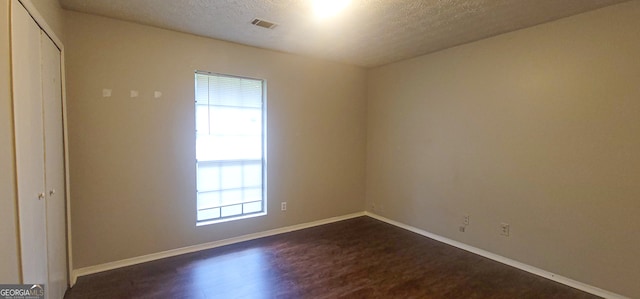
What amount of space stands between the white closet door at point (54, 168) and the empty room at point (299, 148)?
30 millimetres

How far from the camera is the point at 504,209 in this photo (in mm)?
3182

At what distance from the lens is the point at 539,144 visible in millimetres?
2895

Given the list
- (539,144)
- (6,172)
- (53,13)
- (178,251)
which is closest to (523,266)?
(539,144)

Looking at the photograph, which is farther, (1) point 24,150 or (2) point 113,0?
(2) point 113,0

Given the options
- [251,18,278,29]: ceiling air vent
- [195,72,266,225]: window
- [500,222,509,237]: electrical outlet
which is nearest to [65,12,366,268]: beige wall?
[195,72,266,225]: window

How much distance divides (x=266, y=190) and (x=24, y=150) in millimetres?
2591

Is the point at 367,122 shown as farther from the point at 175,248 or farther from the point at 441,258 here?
the point at 175,248

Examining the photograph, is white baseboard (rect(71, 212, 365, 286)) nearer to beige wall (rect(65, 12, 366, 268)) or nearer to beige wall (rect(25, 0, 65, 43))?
beige wall (rect(65, 12, 366, 268))

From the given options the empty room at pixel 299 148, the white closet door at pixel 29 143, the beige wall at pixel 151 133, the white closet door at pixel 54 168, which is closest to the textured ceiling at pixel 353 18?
the empty room at pixel 299 148

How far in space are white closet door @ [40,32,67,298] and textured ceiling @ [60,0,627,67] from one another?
0.75 metres

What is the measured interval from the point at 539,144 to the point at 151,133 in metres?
3.97

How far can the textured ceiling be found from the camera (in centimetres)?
247

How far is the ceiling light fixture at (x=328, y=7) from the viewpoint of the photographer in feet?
7.97

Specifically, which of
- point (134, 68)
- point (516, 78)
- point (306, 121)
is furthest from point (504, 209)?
point (134, 68)
